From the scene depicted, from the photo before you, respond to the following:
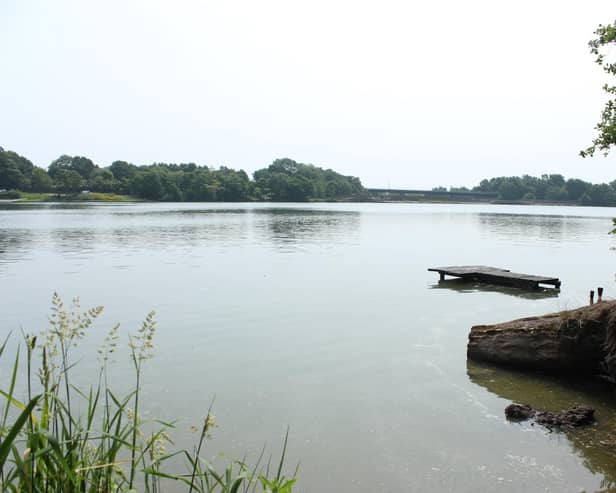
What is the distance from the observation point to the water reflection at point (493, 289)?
64.4 ft

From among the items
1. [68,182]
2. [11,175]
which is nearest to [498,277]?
[68,182]

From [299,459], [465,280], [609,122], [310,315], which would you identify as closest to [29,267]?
[310,315]

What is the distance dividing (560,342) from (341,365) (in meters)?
4.24

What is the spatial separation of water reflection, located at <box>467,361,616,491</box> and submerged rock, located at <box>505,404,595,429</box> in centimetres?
14

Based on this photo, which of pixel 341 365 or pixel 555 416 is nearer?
pixel 555 416

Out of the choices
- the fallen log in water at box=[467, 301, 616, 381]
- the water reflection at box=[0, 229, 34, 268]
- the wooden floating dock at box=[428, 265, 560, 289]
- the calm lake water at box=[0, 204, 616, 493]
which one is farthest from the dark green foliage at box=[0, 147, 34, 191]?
the fallen log in water at box=[467, 301, 616, 381]

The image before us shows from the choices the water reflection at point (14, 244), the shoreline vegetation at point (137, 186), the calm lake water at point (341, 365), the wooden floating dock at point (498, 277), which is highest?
the shoreline vegetation at point (137, 186)

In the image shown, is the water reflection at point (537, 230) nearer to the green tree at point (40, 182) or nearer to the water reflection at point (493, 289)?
the water reflection at point (493, 289)

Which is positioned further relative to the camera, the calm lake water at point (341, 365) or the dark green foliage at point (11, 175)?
the dark green foliage at point (11, 175)

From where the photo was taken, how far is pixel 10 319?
47.1 ft

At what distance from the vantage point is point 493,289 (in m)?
21.0

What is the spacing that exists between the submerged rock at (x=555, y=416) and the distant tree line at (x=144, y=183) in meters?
151

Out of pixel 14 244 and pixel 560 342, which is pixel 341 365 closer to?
pixel 560 342

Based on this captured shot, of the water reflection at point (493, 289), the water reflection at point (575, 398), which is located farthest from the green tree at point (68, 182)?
the water reflection at point (575, 398)
